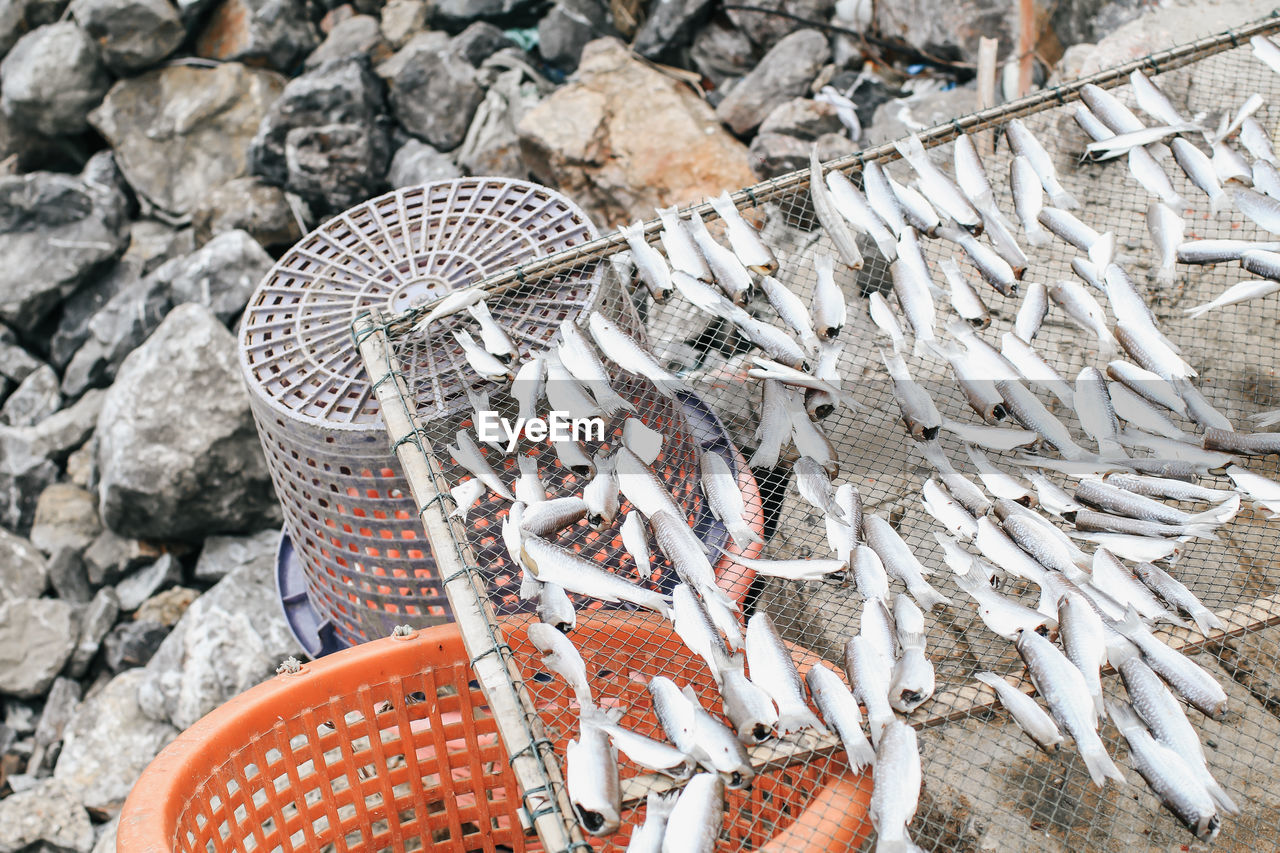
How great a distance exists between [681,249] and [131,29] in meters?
6.78

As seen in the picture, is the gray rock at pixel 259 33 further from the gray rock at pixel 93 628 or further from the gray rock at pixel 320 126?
the gray rock at pixel 93 628

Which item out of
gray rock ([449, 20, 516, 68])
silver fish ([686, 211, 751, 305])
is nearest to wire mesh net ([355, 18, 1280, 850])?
silver fish ([686, 211, 751, 305])

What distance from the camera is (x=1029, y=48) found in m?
5.28

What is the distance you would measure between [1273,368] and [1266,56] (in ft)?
4.05

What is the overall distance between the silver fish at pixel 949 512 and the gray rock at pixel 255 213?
5542 mm

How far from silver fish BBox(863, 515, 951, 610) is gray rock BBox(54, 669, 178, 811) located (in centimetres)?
362

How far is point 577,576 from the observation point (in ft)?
8.14

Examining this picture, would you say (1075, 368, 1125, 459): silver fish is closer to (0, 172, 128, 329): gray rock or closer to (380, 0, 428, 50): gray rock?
(380, 0, 428, 50): gray rock

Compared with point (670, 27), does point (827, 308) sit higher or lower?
higher

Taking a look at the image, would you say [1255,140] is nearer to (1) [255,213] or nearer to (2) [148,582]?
(2) [148,582]

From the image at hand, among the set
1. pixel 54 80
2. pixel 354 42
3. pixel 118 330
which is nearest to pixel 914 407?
pixel 118 330

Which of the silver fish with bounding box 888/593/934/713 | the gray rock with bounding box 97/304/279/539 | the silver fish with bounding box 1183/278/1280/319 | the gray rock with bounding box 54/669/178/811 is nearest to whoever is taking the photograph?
the silver fish with bounding box 888/593/934/713

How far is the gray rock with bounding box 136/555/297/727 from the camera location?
4234 mm

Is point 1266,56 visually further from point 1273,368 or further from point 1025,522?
point 1025,522
